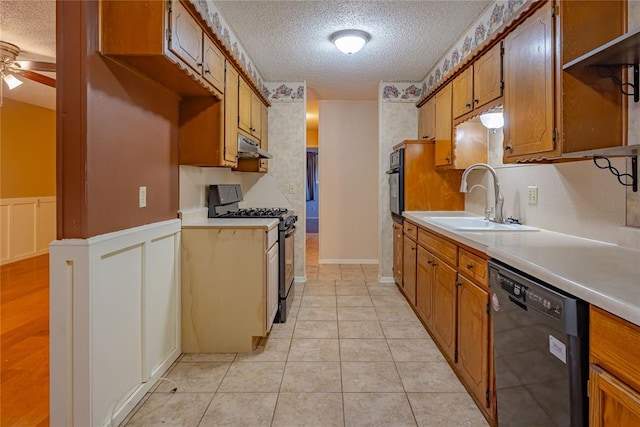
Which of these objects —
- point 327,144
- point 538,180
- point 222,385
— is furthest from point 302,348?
point 327,144

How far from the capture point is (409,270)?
343 cm

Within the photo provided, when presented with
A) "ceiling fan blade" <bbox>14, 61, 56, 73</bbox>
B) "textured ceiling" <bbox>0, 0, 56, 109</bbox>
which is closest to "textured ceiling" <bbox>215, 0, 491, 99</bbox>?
"textured ceiling" <bbox>0, 0, 56, 109</bbox>

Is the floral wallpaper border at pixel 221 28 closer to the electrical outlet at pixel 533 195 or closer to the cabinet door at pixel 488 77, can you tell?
the cabinet door at pixel 488 77

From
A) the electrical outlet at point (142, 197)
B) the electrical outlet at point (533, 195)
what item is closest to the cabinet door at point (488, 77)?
the electrical outlet at point (533, 195)

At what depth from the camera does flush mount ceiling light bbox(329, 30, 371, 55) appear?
3018mm

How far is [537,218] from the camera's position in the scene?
230 centimetres

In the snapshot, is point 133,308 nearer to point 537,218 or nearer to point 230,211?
point 230,211

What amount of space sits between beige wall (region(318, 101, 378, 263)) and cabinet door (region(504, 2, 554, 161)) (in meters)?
3.34

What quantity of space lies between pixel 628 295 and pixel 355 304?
9.20ft

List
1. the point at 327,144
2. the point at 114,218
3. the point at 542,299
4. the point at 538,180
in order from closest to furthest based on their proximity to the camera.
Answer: the point at 542,299 < the point at 114,218 < the point at 538,180 < the point at 327,144

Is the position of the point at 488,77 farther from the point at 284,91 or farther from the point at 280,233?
the point at 284,91

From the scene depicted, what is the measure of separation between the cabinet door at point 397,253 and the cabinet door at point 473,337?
179cm

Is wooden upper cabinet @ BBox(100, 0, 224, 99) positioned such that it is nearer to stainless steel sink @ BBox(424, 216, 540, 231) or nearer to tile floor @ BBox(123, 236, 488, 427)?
tile floor @ BBox(123, 236, 488, 427)

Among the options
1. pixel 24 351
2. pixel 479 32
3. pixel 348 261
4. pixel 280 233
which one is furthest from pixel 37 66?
pixel 348 261
